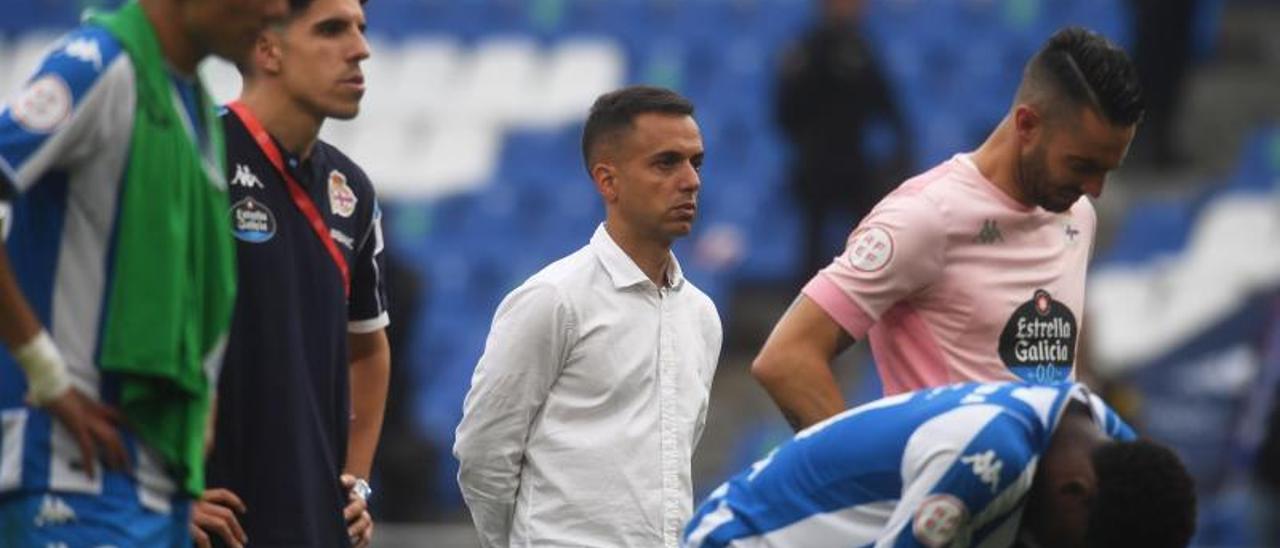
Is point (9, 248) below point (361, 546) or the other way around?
the other way around

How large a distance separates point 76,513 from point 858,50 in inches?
351

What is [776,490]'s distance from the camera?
576 centimetres

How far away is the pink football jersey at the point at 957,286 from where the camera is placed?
658cm

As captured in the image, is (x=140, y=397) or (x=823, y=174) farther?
(x=823, y=174)

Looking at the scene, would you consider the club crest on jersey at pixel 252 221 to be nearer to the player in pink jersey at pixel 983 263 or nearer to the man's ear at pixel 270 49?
the man's ear at pixel 270 49

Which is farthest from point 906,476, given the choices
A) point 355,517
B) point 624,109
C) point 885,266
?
point 624,109

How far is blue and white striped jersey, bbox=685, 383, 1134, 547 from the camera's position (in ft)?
17.4

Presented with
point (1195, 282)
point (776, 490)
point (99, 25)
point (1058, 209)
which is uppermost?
point (99, 25)

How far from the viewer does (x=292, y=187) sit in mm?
6195

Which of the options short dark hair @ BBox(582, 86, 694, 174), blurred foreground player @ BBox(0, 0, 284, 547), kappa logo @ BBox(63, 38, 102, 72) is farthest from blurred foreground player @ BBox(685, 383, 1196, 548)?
kappa logo @ BBox(63, 38, 102, 72)

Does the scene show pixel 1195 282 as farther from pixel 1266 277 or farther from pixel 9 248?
pixel 9 248

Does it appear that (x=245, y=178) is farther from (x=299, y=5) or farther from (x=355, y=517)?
(x=355, y=517)

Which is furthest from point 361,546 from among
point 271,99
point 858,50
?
point 858,50

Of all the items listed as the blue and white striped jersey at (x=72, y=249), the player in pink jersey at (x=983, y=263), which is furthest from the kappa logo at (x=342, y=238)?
the blue and white striped jersey at (x=72, y=249)
